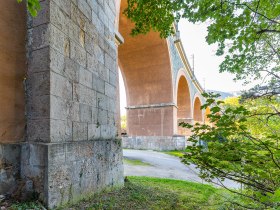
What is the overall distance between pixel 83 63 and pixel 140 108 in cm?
1121

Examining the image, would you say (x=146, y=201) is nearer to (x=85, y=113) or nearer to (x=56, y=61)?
(x=85, y=113)

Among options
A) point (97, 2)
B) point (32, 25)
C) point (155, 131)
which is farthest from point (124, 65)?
point (32, 25)

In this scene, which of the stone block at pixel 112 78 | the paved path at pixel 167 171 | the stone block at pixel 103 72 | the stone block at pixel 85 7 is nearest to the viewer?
the stone block at pixel 85 7

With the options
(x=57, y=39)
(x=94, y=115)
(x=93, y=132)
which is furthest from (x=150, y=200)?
(x=57, y=39)

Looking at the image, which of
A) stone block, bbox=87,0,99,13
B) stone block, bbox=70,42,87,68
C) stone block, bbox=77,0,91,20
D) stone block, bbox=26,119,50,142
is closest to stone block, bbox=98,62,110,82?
stone block, bbox=70,42,87,68

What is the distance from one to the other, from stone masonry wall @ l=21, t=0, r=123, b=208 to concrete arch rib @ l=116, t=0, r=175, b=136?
30.2ft

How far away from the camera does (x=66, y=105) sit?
86.0 inches

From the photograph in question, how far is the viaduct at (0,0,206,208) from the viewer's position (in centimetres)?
188

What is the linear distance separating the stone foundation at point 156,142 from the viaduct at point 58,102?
9697 millimetres

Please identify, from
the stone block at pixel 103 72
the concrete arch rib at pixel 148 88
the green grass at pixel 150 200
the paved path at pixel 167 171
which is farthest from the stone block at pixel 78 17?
the concrete arch rib at pixel 148 88

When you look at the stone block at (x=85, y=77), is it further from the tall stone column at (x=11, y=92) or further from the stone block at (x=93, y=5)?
the stone block at (x=93, y=5)

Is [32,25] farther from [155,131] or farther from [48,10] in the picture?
[155,131]

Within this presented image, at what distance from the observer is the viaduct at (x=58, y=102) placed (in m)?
1.88

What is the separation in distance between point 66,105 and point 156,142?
11361 mm
